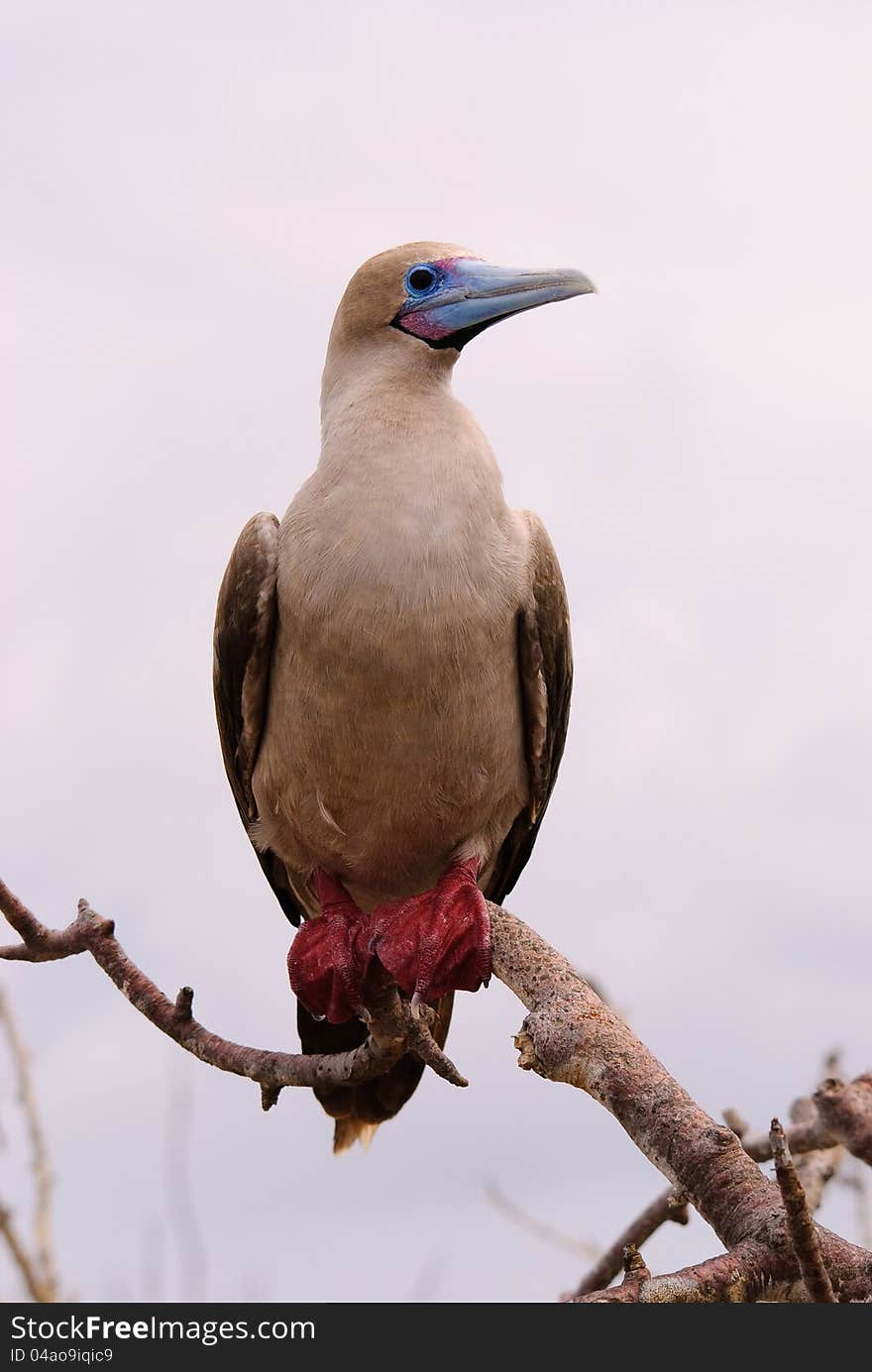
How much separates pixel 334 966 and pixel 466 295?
2.18m

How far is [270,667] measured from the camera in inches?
201

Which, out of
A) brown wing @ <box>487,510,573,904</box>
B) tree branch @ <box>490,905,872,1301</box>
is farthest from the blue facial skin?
tree branch @ <box>490,905,872,1301</box>

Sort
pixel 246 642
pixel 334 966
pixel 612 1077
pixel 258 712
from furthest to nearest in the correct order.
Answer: pixel 258 712, pixel 246 642, pixel 334 966, pixel 612 1077

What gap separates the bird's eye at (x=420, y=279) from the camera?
515 cm

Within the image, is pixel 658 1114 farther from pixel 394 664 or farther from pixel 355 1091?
pixel 355 1091

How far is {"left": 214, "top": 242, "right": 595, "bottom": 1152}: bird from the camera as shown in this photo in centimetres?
467

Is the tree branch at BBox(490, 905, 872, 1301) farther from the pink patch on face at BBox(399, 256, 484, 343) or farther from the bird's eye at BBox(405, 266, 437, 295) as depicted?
the bird's eye at BBox(405, 266, 437, 295)

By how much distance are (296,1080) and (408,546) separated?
1561mm

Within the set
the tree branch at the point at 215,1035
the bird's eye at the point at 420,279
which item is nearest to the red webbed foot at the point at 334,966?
the tree branch at the point at 215,1035

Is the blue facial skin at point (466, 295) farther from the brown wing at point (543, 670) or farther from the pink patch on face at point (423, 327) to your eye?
the brown wing at point (543, 670)

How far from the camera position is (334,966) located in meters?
4.81

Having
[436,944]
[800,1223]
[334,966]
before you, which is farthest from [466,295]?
[800,1223]

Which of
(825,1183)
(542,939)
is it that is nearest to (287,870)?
(542,939)
